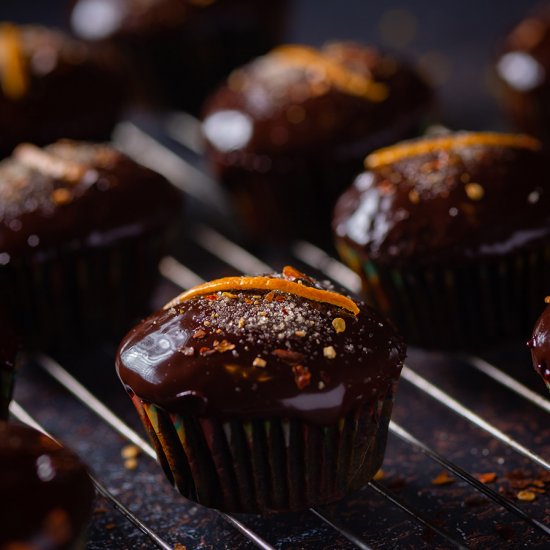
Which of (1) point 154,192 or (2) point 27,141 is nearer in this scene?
(1) point 154,192

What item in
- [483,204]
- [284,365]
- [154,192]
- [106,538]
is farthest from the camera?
[154,192]

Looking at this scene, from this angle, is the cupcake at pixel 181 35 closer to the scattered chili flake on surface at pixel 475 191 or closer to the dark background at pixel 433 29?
the dark background at pixel 433 29

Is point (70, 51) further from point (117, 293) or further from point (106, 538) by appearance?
point (106, 538)

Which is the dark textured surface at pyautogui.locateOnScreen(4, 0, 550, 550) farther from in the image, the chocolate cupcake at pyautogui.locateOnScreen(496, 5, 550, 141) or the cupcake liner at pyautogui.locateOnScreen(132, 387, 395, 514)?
the chocolate cupcake at pyautogui.locateOnScreen(496, 5, 550, 141)

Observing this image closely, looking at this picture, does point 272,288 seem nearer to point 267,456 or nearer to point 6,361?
point 267,456

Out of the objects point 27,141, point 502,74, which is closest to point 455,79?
point 502,74

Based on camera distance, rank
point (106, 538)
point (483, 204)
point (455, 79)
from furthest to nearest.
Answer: point (455, 79) → point (483, 204) → point (106, 538)

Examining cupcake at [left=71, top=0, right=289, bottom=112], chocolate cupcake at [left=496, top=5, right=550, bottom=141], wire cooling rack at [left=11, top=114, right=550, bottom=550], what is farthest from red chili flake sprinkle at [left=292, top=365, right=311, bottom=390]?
cupcake at [left=71, top=0, right=289, bottom=112]

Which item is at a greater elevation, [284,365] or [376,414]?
[284,365]
